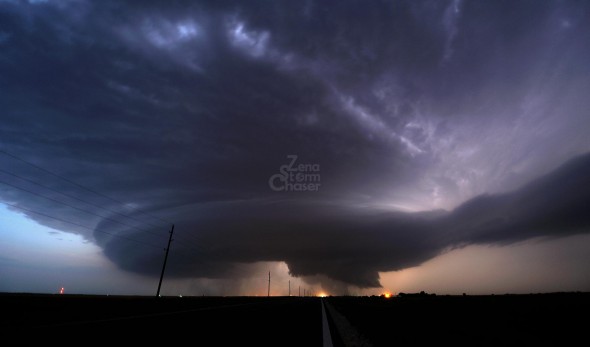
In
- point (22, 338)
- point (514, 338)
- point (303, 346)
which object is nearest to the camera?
point (22, 338)

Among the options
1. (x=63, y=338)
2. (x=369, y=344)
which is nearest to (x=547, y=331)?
(x=369, y=344)

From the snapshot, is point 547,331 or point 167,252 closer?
point 547,331

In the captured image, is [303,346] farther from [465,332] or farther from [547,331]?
[547,331]

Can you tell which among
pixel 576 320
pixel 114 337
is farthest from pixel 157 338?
pixel 576 320

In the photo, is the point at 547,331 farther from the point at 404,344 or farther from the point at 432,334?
the point at 404,344

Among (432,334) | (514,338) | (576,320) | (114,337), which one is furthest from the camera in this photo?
(576,320)

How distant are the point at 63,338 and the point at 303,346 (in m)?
7.05

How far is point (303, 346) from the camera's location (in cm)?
1049

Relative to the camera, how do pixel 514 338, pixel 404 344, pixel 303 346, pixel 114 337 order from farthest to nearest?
pixel 514 338
pixel 404 344
pixel 303 346
pixel 114 337

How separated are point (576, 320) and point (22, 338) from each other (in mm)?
29640

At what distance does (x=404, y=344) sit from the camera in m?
13.5

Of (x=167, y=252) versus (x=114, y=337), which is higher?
(x=167, y=252)

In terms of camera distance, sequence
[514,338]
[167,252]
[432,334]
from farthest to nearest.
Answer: [167,252] < [432,334] < [514,338]

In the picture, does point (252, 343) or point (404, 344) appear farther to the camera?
point (404, 344)
